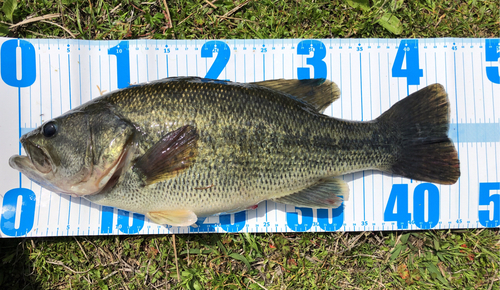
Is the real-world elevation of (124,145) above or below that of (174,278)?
above

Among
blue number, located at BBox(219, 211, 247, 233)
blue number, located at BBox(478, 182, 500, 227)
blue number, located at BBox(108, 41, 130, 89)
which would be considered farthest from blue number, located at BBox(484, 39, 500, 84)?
blue number, located at BBox(108, 41, 130, 89)

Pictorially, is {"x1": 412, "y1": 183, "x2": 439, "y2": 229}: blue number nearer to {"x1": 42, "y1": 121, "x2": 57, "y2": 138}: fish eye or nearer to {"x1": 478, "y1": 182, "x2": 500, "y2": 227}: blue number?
{"x1": 478, "y1": 182, "x2": 500, "y2": 227}: blue number

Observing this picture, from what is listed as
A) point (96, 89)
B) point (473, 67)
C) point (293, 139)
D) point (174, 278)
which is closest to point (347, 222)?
point (293, 139)

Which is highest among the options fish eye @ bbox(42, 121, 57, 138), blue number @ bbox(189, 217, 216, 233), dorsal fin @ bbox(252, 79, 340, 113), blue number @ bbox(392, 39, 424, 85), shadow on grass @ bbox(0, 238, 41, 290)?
blue number @ bbox(392, 39, 424, 85)

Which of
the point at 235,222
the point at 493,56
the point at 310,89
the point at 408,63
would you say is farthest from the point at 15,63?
the point at 493,56

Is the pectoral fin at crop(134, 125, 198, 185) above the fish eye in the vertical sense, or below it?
below

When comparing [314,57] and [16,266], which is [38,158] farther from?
[314,57]

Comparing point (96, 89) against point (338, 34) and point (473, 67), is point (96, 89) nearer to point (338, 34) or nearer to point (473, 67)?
point (338, 34)
